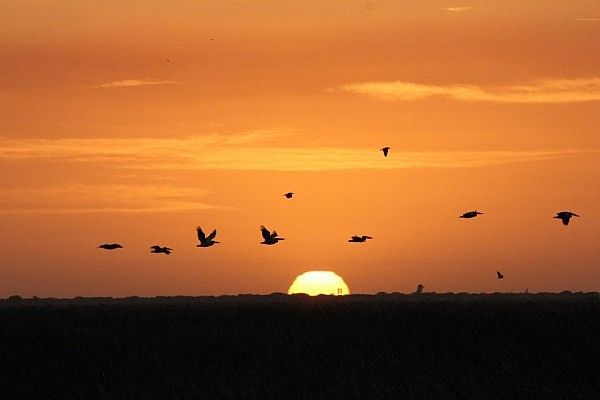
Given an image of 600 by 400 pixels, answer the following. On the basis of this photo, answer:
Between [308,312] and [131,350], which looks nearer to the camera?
[131,350]

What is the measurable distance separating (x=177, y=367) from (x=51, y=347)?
11.1 meters

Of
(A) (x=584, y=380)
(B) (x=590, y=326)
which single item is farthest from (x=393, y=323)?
(A) (x=584, y=380)

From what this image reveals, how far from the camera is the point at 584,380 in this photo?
49.5 meters

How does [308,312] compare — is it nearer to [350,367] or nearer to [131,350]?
[131,350]

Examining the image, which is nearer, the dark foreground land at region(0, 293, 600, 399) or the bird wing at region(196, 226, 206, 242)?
the dark foreground land at region(0, 293, 600, 399)

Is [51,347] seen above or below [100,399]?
above

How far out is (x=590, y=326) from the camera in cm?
6556

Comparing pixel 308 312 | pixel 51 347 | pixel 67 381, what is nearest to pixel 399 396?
pixel 67 381

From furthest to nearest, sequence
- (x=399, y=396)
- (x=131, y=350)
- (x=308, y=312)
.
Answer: (x=308, y=312)
(x=131, y=350)
(x=399, y=396)

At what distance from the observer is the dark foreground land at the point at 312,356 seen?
152 ft

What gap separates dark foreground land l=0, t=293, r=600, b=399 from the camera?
46344 millimetres

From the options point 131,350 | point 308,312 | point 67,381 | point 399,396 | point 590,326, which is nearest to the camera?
point 399,396

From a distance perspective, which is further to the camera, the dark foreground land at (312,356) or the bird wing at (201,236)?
the bird wing at (201,236)

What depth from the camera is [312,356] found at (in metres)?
55.3
